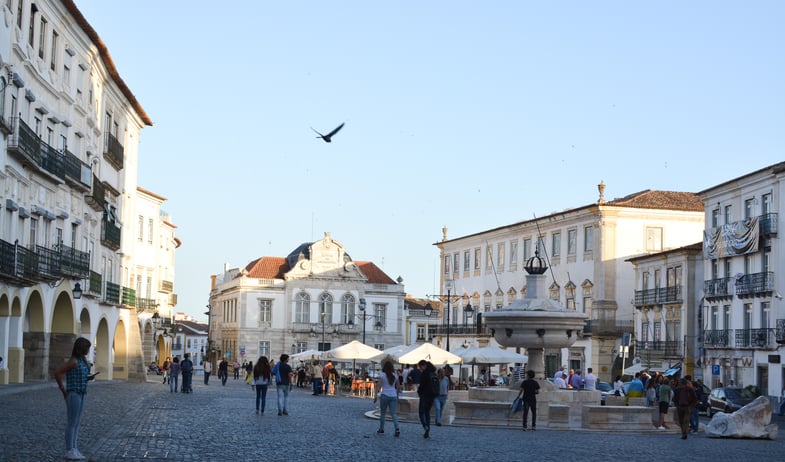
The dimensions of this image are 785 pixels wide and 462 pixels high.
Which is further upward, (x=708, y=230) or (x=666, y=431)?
(x=708, y=230)

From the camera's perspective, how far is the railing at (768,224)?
181 ft

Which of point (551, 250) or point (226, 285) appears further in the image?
point (226, 285)

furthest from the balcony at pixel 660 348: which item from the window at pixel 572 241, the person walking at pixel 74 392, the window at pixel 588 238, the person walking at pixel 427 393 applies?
the person walking at pixel 74 392

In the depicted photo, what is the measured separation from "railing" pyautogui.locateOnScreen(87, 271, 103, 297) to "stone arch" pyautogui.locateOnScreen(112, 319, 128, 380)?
6.33 metres

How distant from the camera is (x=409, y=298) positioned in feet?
452

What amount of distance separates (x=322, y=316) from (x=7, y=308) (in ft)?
243

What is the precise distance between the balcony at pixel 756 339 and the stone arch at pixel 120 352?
94.3 ft

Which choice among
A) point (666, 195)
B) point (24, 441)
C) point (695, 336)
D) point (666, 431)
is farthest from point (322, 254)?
point (24, 441)

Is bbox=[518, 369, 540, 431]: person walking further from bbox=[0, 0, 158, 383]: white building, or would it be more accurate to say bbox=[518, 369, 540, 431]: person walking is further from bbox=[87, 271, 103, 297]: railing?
bbox=[87, 271, 103, 297]: railing

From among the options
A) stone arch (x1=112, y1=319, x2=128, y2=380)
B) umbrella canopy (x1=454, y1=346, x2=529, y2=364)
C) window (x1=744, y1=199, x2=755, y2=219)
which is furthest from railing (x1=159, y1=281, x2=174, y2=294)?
window (x1=744, y1=199, x2=755, y2=219)

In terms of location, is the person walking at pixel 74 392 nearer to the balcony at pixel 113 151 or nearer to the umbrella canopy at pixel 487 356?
the umbrella canopy at pixel 487 356

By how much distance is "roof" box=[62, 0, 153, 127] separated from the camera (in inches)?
1620

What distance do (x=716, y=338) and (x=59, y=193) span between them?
33491 mm

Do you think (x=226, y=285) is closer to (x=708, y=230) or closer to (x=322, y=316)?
(x=322, y=316)
